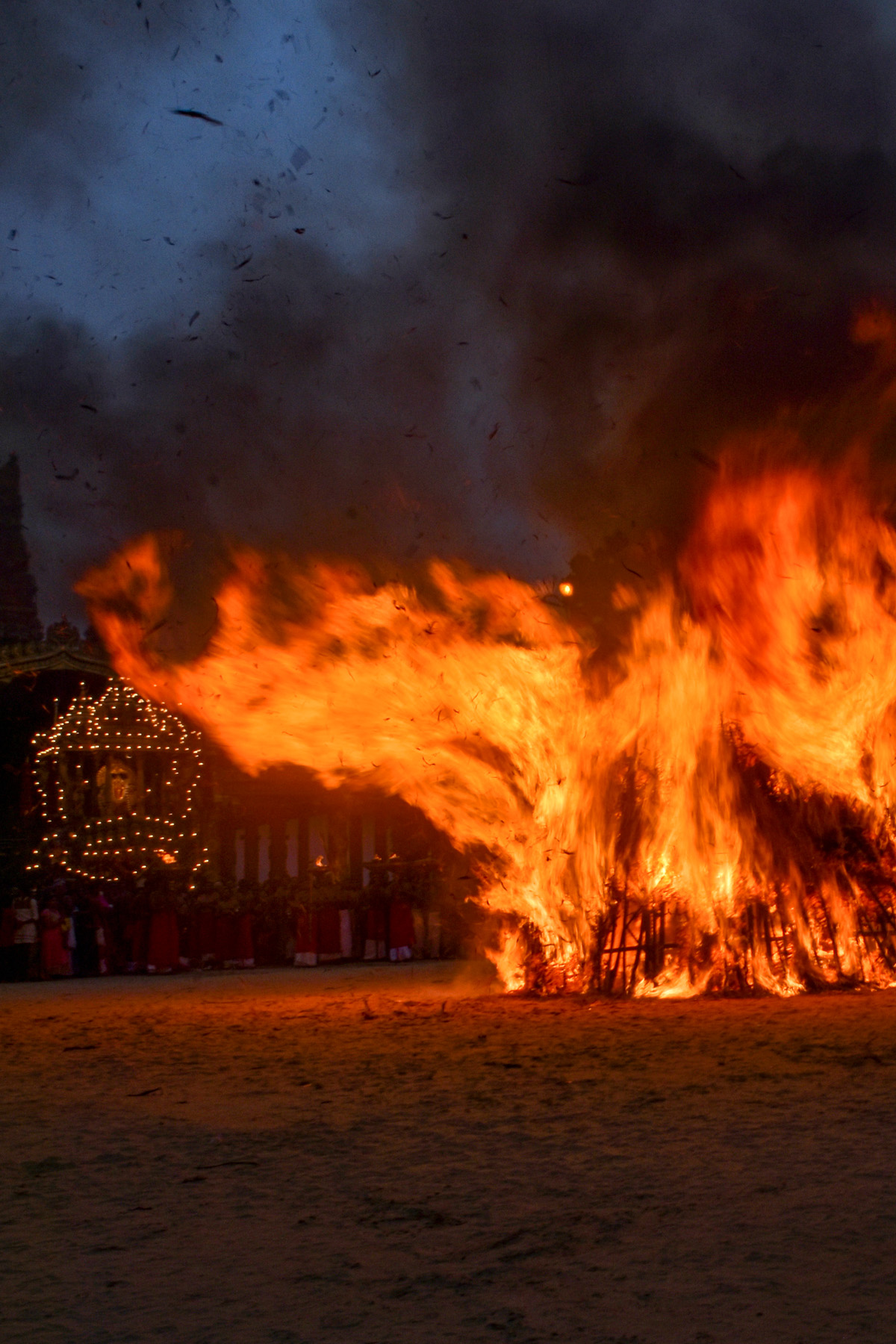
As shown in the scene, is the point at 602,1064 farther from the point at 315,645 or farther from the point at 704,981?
the point at 315,645

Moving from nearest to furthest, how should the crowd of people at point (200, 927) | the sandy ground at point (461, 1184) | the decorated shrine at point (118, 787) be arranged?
the sandy ground at point (461, 1184), the crowd of people at point (200, 927), the decorated shrine at point (118, 787)

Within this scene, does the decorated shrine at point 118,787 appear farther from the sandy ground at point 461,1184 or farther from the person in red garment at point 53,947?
the sandy ground at point 461,1184

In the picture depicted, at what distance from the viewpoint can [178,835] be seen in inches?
855

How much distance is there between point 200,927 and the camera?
18016 millimetres

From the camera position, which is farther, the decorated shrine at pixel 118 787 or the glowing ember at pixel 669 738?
the decorated shrine at pixel 118 787

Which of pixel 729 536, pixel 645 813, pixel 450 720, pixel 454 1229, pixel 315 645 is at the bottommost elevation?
pixel 454 1229

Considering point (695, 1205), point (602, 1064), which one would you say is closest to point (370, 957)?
point (602, 1064)

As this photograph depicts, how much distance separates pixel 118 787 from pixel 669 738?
12.6 m

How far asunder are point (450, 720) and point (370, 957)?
683 centimetres

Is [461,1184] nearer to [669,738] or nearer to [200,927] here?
[669,738]

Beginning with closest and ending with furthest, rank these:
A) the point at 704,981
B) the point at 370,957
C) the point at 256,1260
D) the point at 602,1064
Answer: the point at 256,1260, the point at 602,1064, the point at 704,981, the point at 370,957

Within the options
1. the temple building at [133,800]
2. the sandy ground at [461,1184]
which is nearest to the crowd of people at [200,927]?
the temple building at [133,800]

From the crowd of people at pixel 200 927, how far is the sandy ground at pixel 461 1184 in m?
8.02

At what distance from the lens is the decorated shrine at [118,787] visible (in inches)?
840
